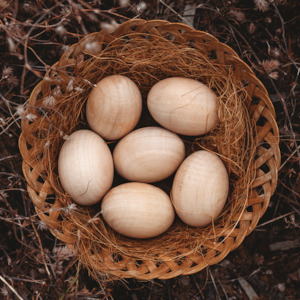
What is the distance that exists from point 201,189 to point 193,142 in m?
0.21

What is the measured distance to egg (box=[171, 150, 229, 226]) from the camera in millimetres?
1034

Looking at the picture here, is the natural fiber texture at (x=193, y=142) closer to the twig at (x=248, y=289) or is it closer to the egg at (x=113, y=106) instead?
the egg at (x=113, y=106)

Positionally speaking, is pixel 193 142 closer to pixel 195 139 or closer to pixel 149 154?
pixel 195 139

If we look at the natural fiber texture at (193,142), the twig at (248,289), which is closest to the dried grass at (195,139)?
the natural fiber texture at (193,142)

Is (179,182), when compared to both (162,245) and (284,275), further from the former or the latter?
(284,275)

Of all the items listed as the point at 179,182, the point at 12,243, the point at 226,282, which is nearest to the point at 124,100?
the point at 179,182

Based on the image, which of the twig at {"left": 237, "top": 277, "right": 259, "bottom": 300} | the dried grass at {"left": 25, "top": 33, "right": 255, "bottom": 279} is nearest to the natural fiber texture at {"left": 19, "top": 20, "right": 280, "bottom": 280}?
the dried grass at {"left": 25, "top": 33, "right": 255, "bottom": 279}

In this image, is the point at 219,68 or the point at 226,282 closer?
the point at 219,68

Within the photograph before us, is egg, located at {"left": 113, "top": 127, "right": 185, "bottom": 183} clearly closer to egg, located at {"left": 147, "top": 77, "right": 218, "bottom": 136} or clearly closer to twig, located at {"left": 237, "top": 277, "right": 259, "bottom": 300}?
egg, located at {"left": 147, "top": 77, "right": 218, "bottom": 136}

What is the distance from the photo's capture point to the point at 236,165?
1085 mm

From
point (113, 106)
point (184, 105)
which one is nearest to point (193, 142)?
point (184, 105)

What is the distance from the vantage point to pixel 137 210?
103 centimetres

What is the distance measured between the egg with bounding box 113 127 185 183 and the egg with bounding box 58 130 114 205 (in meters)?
0.05

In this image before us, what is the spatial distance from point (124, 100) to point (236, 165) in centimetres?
39
